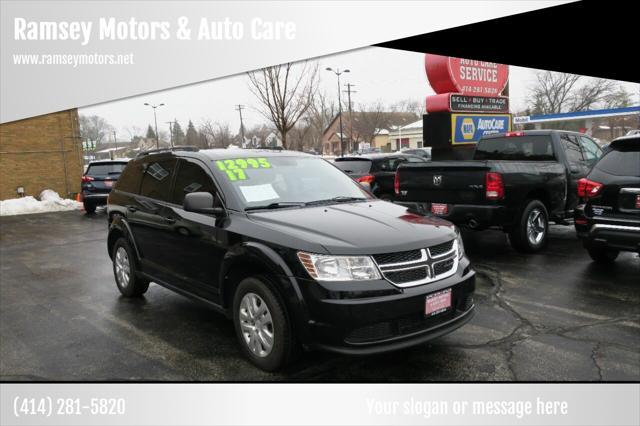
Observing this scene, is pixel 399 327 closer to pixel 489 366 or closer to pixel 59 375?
pixel 489 366

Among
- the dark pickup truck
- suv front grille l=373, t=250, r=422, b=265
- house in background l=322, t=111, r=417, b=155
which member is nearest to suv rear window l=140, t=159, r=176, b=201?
suv front grille l=373, t=250, r=422, b=265

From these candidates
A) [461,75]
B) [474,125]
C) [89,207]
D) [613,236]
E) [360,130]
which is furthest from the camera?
[360,130]

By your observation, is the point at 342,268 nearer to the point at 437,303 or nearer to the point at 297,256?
the point at 297,256

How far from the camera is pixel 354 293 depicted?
130 inches

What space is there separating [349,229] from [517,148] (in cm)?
595

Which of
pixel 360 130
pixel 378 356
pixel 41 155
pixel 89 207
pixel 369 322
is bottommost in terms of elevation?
pixel 378 356

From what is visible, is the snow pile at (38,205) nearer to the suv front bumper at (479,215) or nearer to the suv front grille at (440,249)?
the suv front bumper at (479,215)

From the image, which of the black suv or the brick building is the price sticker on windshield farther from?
the brick building

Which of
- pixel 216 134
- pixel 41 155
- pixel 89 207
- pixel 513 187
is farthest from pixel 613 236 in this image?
pixel 216 134

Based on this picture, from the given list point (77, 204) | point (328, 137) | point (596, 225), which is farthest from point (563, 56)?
point (328, 137)

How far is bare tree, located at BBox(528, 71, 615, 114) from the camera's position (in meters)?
51.9

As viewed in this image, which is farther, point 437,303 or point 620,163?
point 620,163

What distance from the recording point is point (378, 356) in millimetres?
3990

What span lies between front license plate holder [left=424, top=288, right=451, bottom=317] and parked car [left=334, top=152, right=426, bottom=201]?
7.72 meters
